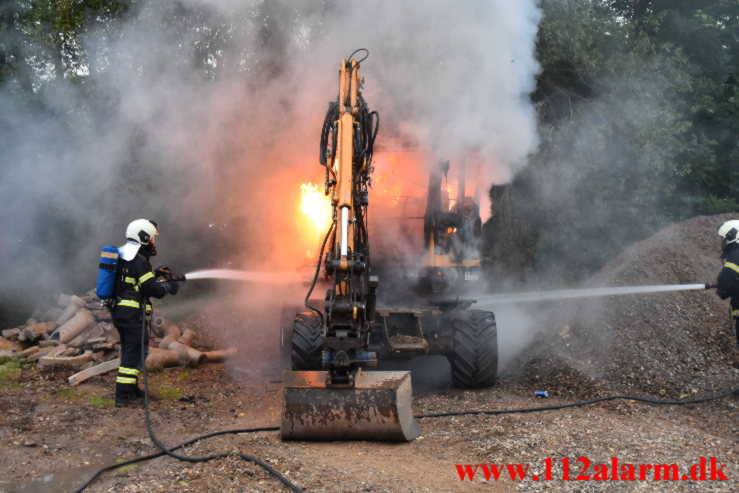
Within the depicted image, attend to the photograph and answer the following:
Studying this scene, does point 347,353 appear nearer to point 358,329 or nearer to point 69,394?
point 358,329

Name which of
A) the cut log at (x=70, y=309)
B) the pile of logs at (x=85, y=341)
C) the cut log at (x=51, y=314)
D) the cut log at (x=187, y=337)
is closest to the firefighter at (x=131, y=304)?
the pile of logs at (x=85, y=341)

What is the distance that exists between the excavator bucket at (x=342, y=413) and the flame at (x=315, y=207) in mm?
3149

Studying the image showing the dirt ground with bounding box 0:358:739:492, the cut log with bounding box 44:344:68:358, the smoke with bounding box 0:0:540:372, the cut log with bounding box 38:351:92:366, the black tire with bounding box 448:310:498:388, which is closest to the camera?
the dirt ground with bounding box 0:358:739:492

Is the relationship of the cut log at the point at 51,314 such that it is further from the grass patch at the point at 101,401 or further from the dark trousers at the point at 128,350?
the dark trousers at the point at 128,350

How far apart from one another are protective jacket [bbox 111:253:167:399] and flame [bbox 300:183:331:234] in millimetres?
2426

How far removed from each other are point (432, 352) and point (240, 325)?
19.0 ft

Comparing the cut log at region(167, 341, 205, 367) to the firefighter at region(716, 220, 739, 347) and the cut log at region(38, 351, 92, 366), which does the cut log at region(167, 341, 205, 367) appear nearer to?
the cut log at region(38, 351, 92, 366)

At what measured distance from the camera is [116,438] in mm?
6293

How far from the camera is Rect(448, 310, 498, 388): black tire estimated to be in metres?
8.07

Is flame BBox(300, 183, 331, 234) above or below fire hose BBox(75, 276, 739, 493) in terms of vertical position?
above

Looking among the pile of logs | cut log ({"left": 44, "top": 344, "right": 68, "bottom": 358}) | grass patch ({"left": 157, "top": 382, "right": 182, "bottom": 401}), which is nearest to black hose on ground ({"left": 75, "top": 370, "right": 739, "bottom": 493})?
grass patch ({"left": 157, "top": 382, "right": 182, "bottom": 401})

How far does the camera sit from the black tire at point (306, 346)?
25.8ft

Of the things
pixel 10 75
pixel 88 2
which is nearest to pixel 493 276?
pixel 88 2

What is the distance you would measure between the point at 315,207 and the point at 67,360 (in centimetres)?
440
